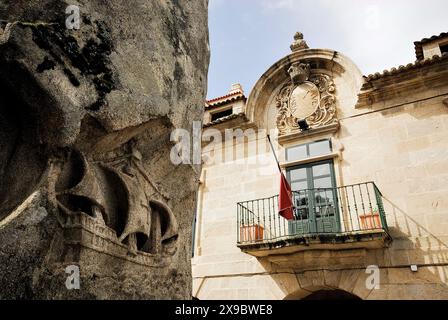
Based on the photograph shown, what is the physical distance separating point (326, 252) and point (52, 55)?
6.79 metres

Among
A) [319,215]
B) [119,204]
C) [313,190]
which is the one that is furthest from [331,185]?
[119,204]

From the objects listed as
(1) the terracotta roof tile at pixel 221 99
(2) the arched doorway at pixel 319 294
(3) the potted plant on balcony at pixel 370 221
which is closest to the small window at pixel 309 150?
(3) the potted plant on balcony at pixel 370 221

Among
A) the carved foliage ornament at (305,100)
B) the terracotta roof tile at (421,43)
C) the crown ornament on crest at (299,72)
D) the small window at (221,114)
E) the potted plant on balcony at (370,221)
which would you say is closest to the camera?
the potted plant on balcony at (370,221)

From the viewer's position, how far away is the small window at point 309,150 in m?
8.52

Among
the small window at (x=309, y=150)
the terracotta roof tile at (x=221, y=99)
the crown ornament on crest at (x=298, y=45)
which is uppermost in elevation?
the crown ornament on crest at (x=298, y=45)

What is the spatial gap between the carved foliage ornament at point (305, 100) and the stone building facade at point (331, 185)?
0.03 metres

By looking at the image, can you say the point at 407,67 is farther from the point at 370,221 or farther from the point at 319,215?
the point at 319,215

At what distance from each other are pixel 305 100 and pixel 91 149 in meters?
8.20

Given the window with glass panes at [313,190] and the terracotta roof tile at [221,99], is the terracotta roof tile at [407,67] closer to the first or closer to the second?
the window with glass panes at [313,190]

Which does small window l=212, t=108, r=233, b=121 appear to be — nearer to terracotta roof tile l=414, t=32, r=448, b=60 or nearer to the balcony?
the balcony

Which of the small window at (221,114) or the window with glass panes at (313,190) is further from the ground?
the small window at (221,114)

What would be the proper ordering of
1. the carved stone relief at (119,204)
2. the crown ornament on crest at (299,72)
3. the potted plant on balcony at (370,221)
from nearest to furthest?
the carved stone relief at (119,204), the potted plant on balcony at (370,221), the crown ornament on crest at (299,72)

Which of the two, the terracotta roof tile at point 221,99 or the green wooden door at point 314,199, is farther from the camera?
the terracotta roof tile at point 221,99

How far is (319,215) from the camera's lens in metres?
7.87
